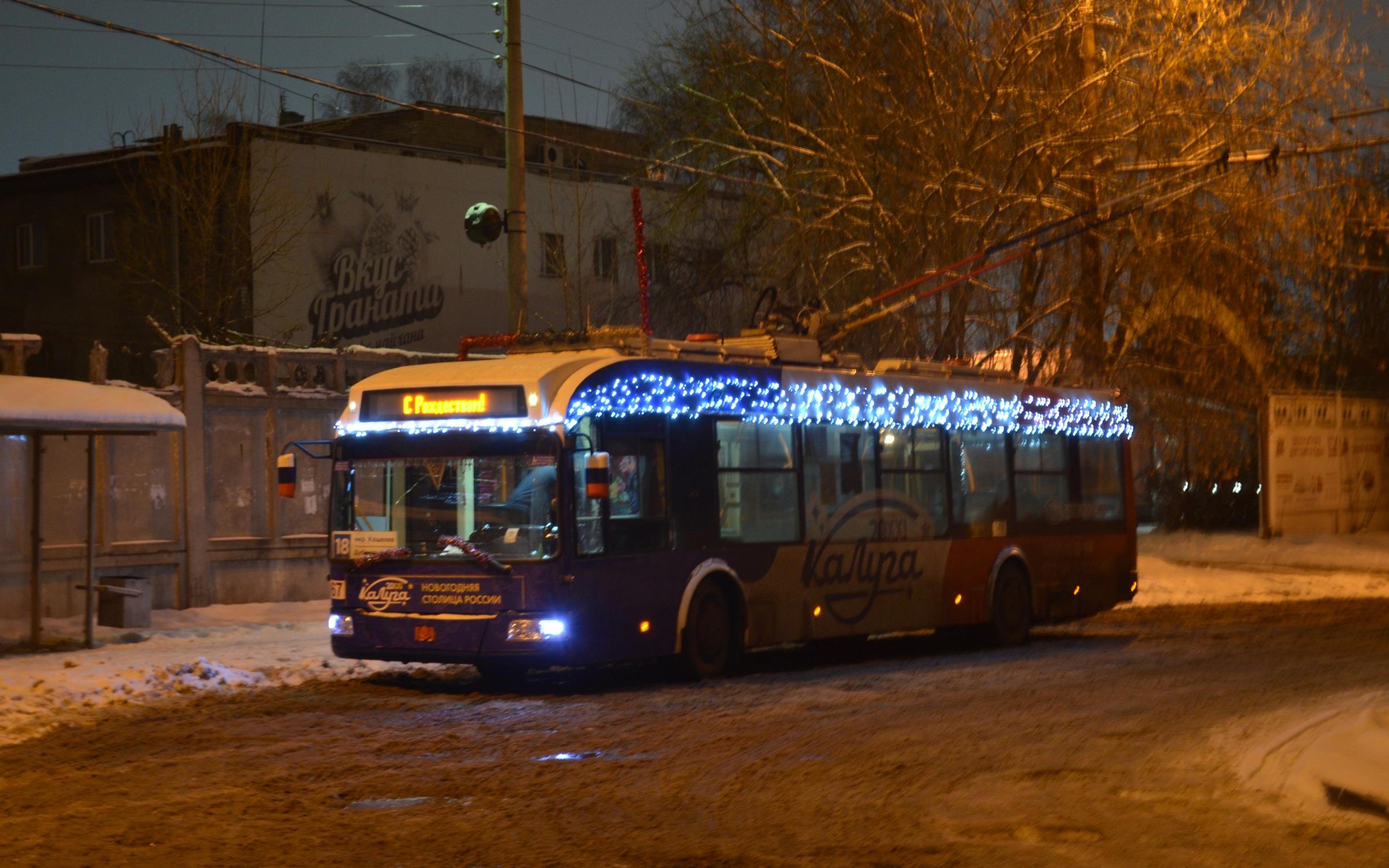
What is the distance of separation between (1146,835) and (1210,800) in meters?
0.97

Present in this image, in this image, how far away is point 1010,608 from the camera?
1844cm

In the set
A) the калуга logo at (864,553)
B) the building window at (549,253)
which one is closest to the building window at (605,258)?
the building window at (549,253)

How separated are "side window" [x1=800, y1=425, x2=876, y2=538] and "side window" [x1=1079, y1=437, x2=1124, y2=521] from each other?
4.53 metres

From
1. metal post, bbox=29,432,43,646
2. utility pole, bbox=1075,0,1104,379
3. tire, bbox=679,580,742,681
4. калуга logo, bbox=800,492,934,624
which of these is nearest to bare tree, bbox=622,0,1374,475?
utility pole, bbox=1075,0,1104,379

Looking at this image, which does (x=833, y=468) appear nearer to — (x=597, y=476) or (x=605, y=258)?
(x=597, y=476)

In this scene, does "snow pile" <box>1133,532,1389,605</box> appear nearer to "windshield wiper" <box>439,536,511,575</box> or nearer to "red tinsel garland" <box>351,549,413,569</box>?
"windshield wiper" <box>439,536,511,575</box>

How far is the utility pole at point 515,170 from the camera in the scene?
1856 cm

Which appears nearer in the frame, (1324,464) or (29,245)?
(1324,464)

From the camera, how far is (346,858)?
291 inches

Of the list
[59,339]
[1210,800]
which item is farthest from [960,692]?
[59,339]

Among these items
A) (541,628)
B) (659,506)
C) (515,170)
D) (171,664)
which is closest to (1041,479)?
(659,506)

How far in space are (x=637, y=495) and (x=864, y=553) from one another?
3417 mm

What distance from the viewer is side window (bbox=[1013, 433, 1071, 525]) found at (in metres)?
18.6

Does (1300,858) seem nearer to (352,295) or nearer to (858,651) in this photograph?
(858,651)
